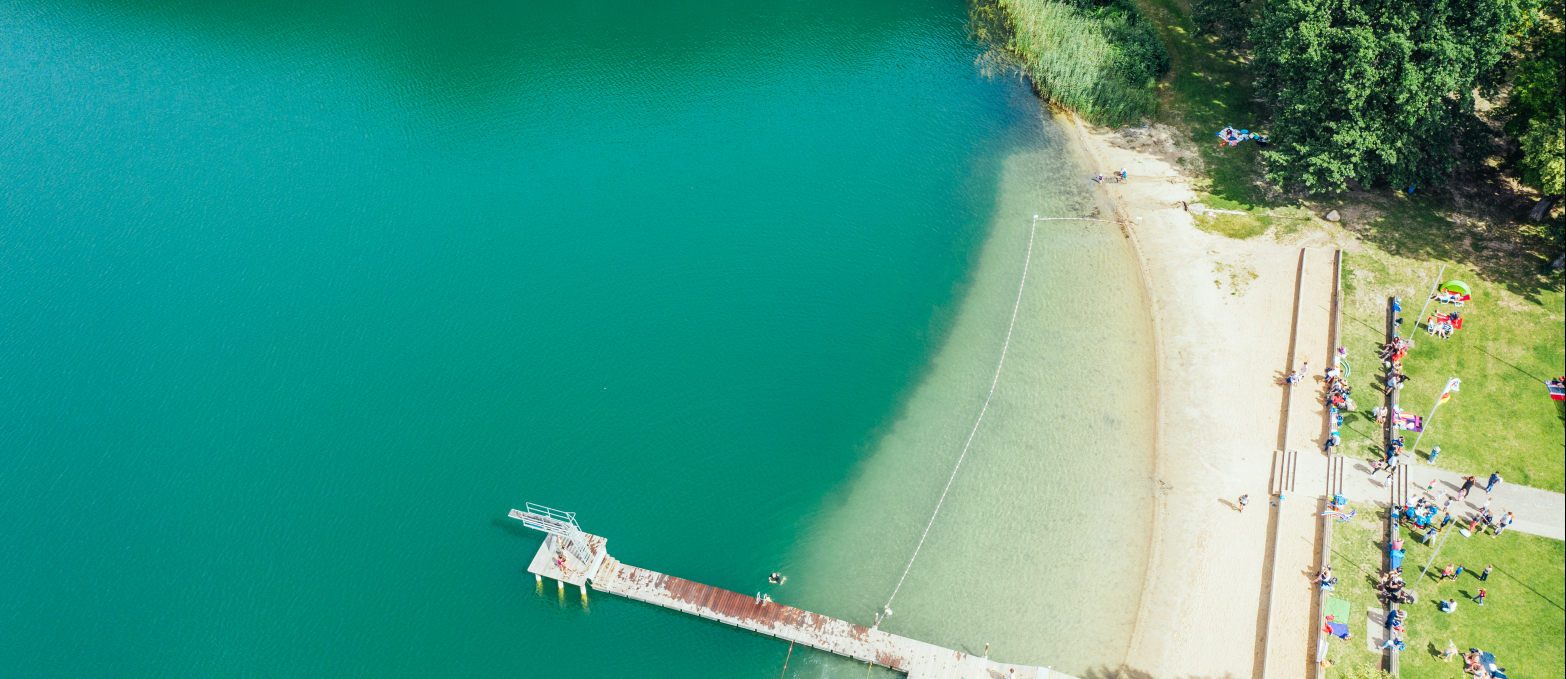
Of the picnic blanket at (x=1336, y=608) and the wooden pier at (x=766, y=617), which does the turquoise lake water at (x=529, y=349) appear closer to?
the wooden pier at (x=766, y=617)

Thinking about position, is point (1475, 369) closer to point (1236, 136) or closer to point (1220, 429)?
point (1220, 429)

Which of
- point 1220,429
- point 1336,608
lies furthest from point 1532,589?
point 1220,429

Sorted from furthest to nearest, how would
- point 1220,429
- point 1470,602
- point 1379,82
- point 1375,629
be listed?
point 1379,82 → point 1220,429 → point 1470,602 → point 1375,629

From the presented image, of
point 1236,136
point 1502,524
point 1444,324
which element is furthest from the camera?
point 1236,136

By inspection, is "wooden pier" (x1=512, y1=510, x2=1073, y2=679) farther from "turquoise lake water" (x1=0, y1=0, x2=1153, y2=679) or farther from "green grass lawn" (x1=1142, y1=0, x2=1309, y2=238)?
"green grass lawn" (x1=1142, y1=0, x2=1309, y2=238)

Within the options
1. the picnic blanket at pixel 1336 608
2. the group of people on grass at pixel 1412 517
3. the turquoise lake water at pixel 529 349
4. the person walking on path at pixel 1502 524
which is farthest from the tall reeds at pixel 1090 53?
the picnic blanket at pixel 1336 608

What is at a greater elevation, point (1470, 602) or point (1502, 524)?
point (1502, 524)
